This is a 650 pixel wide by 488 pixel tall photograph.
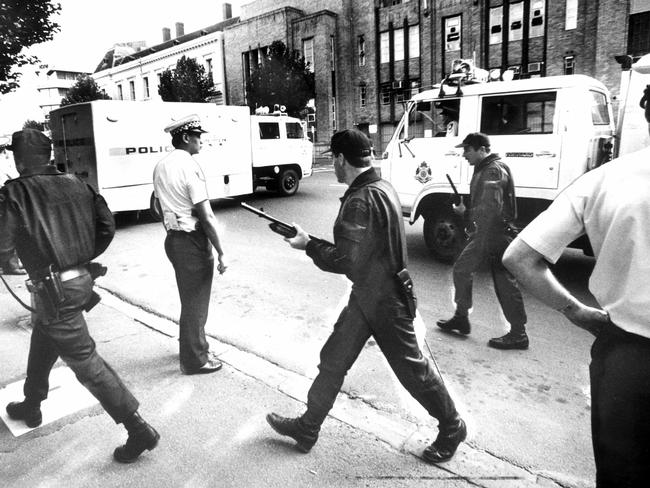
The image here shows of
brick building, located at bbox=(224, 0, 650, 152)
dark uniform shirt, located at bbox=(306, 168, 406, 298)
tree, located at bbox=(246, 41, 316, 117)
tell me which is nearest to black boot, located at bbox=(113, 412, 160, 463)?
dark uniform shirt, located at bbox=(306, 168, 406, 298)

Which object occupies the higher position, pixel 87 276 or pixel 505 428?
pixel 87 276

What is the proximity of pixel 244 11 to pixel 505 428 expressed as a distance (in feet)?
154

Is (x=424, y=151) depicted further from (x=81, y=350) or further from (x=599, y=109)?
(x=81, y=350)

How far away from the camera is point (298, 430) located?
284 cm

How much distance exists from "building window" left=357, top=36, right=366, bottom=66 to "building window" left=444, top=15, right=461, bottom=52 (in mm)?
6171

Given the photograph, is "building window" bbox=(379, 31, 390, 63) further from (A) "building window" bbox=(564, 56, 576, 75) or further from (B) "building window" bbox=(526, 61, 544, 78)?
(A) "building window" bbox=(564, 56, 576, 75)

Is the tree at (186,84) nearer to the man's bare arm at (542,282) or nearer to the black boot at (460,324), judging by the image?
the black boot at (460,324)

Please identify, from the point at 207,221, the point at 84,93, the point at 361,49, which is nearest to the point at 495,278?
the point at 207,221

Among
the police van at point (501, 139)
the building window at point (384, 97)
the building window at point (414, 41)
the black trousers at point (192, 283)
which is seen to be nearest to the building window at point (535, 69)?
the building window at point (414, 41)

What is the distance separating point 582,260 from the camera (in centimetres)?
702

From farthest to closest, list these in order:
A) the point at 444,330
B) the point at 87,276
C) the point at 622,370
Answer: the point at 444,330
the point at 87,276
the point at 622,370

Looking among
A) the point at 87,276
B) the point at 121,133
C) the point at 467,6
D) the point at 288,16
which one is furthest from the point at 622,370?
the point at 288,16

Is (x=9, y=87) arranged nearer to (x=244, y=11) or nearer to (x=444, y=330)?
(x=444, y=330)

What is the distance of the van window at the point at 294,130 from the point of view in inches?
586
